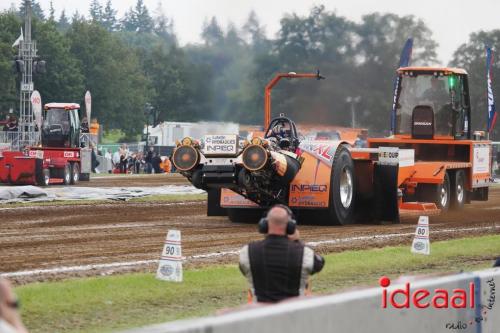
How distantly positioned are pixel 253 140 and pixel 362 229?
296cm

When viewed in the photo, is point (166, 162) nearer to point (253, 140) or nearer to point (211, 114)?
point (211, 114)

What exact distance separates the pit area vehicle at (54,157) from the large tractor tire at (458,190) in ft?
51.1

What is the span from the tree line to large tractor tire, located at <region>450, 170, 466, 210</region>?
21.2 ft

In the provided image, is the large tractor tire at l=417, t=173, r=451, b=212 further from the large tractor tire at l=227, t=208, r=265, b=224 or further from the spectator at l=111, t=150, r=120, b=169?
the spectator at l=111, t=150, r=120, b=169

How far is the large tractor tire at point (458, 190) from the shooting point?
24.2 m

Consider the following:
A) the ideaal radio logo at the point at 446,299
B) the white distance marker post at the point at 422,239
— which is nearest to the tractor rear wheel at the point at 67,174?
the white distance marker post at the point at 422,239

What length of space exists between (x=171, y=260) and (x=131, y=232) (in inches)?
248

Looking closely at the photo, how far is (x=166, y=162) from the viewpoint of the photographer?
174 feet

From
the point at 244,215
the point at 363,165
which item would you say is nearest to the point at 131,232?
the point at 244,215

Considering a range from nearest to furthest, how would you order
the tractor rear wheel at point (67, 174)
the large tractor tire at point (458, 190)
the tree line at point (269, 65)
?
the large tractor tire at point (458, 190)
the tree line at point (269, 65)
the tractor rear wheel at point (67, 174)

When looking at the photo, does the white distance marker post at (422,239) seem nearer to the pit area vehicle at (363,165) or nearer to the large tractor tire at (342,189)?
the pit area vehicle at (363,165)

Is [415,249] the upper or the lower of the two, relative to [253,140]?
lower

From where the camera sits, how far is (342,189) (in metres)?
19.5

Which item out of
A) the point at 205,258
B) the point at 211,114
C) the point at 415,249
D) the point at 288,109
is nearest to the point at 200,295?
the point at 205,258
